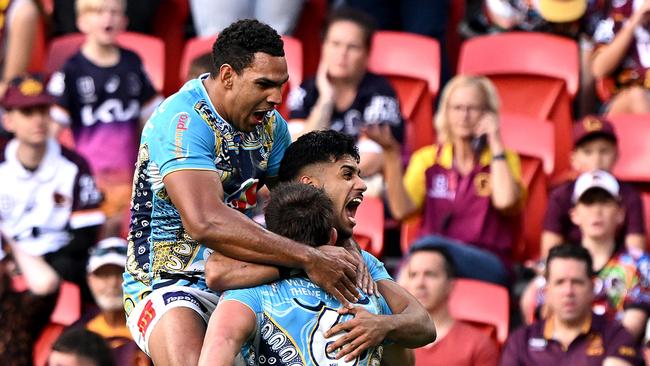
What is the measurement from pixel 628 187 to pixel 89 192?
9.82 ft

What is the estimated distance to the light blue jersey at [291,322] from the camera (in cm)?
459

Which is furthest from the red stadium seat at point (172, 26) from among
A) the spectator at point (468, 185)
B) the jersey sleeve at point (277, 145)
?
the jersey sleeve at point (277, 145)

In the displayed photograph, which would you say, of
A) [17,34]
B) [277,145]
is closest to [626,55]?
[17,34]

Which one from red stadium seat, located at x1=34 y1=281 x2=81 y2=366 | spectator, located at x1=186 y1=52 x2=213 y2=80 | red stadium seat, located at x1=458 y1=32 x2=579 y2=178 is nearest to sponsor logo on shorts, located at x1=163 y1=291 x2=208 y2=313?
spectator, located at x1=186 y1=52 x2=213 y2=80

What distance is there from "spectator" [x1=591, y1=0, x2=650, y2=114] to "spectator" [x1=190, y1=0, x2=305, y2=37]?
6.39 ft

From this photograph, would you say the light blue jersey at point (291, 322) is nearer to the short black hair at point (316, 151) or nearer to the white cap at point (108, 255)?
the short black hair at point (316, 151)

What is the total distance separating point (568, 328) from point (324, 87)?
2160mm

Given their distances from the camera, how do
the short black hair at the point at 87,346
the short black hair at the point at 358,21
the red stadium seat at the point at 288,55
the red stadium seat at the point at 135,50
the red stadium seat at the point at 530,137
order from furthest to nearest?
the red stadium seat at the point at 135,50, the red stadium seat at the point at 288,55, the red stadium seat at the point at 530,137, the short black hair at the point at 358,21, the short black hair at the point at 87,346

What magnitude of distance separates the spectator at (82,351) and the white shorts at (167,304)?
2049mm

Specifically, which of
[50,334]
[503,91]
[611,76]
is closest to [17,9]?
[50,334]

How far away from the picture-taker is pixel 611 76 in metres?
9.20

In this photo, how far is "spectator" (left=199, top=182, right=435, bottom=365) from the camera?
177 inches

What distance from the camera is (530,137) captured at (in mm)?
9039

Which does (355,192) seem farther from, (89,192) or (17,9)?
(17,9)
